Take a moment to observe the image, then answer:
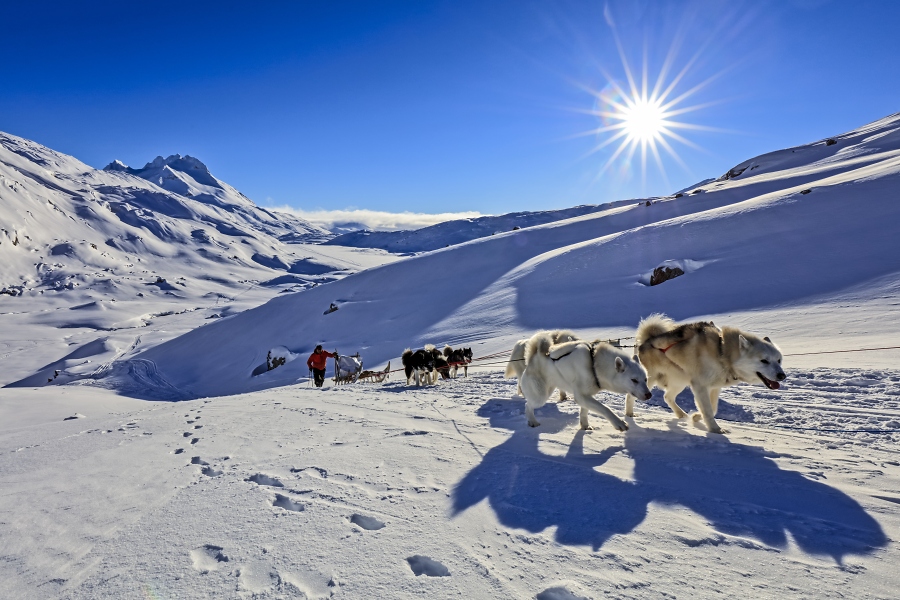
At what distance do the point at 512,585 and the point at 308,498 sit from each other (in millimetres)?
1919

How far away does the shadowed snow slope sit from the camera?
51.8 feet

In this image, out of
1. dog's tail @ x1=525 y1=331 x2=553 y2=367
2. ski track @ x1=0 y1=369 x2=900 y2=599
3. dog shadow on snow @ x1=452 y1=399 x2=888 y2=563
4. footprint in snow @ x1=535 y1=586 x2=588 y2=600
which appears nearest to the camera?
footprint in snow @ x1=535 y1=586 x2=588 y2=600

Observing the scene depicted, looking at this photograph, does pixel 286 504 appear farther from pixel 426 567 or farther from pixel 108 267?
pixel 108 267

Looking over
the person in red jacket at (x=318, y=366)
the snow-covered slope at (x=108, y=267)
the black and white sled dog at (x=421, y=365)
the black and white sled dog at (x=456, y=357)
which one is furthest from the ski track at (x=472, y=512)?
the snow-covered slope at (x=108, y=267)

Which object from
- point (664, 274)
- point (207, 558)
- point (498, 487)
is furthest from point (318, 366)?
point (664, 274)

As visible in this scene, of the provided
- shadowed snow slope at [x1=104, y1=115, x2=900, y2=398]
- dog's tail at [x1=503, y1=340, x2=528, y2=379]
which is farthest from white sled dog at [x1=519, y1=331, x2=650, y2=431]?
shadowed snow slope at [x1=104, y1=115, x2=900, y2=398]

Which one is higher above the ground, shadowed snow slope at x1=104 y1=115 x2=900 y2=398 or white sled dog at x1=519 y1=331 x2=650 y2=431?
shadowed snow slope at x1=104 y1=115 x2=900 y2=398

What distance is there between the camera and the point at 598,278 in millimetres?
20953

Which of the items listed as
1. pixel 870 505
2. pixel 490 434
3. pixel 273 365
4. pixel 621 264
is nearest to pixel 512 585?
pixel 870 505

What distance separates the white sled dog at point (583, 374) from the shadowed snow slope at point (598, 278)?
33.6ft

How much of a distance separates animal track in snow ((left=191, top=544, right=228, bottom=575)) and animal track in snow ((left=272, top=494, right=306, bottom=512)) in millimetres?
638

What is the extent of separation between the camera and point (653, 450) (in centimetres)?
445

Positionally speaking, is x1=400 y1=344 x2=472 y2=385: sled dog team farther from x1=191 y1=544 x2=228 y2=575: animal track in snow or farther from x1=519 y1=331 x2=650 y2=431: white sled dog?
x1=191 y1=544 x2=228 y2=575: animal track in snow

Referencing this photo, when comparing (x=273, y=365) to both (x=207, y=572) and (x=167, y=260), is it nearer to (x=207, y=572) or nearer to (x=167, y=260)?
(x=207, y=572)
